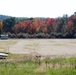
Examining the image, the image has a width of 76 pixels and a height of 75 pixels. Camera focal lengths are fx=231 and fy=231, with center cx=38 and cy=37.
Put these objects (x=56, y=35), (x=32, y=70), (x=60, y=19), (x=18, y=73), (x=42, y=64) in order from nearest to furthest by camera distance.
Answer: (x=18, y=73) → (x=32, y=70) → (x=42, y=64) → (x=56, y=35) → (x=60, y=19)

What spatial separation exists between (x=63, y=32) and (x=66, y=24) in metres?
4.35

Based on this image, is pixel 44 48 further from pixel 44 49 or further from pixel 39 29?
pixel 39 29

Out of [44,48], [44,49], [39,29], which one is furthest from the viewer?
[39,29]

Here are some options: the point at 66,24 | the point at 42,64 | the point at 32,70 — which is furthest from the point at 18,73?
the point at 66,24

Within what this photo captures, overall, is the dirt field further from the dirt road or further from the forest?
the forest

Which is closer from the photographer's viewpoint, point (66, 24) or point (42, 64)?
point (42, 64)

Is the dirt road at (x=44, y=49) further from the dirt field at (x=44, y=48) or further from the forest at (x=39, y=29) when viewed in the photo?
the forest at (x=39, y=29)

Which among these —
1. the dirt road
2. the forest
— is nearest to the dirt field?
the dirt road

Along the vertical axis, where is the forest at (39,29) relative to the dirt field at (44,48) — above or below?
above

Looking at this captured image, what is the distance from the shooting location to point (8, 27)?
53.6 meters

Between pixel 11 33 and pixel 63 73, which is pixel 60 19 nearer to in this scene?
pixel 11 33

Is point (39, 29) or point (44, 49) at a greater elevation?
point (39, 29)

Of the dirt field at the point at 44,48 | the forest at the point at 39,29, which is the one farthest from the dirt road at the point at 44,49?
the forest at the point at 39,29

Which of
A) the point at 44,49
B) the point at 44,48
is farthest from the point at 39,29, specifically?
the point at 44,49
